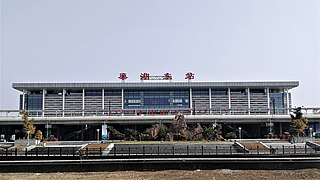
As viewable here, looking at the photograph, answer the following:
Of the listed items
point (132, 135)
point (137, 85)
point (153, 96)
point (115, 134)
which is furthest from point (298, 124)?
point (137, 85)

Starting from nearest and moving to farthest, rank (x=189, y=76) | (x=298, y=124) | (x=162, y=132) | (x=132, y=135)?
1. (x=298, y=124)
2. (x=162, y=132)
3. (x=132, y=135)
4. (x=189, y=76)

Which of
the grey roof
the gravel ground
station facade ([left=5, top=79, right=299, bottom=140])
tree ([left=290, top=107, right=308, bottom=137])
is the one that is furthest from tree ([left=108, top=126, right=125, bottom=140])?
the gravel ground

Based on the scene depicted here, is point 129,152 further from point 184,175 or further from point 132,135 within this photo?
point 132,135

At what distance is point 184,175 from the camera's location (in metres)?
18.6

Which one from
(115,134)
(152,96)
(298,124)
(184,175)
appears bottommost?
(115,134)

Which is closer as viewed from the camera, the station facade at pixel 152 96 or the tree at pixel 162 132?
the tree at pixel 162 132

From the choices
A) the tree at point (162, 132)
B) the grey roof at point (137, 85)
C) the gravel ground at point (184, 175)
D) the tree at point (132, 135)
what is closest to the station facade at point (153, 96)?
the grey roof at point (137, 85)

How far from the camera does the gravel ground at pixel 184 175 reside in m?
18.2

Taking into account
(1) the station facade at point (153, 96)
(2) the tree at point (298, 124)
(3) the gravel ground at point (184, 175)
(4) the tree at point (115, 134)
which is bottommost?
(4) the tree at point (115, 134)

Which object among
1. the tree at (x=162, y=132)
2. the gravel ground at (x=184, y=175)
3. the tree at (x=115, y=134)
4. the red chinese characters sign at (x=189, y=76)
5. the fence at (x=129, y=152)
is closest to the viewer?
the gravel ground at (x=184, y=175)

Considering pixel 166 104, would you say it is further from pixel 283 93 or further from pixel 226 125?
pixel 283 93

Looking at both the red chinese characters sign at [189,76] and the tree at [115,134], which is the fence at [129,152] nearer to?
the tree at [115,134]

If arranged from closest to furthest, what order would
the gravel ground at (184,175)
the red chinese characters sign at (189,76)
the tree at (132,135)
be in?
the gravel ground at (184,175), the tree at (132,135), the red chinese characters sign at (189,76)

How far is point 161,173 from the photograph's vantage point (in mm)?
19250
